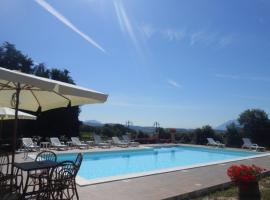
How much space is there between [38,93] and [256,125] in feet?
64.4

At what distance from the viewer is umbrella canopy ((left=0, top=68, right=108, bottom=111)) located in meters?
3.56

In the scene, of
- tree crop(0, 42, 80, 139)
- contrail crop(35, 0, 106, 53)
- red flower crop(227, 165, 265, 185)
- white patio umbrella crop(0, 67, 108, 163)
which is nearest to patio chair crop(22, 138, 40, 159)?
contrail crop(35, 0, 106, 53)

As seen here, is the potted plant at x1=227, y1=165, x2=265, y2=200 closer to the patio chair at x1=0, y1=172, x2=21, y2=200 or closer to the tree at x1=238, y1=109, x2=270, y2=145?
the patio chair at x1=0, y1=172, x2=21, y2=200

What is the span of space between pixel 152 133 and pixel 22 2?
1670 centimetres

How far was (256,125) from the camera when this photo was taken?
70.0ft

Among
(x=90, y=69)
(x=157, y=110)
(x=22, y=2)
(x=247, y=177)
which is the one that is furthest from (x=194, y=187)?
(x=157, y=110)

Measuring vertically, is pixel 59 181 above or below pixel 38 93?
below

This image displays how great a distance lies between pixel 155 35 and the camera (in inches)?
533

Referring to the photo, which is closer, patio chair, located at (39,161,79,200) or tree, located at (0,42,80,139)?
patio chair, located at (39,161,79,200)

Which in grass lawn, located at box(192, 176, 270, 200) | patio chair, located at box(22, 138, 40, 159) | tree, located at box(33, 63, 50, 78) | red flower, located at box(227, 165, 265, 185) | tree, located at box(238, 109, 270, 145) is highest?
tree, located at box(33, 63, 50, 78)

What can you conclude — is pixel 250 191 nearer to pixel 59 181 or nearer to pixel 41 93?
pixel 59 181

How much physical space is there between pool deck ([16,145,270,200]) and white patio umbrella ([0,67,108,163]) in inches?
77.9

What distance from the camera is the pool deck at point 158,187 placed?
5820mm

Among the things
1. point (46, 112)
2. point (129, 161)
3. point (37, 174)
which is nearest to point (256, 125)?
point (129, 161)
